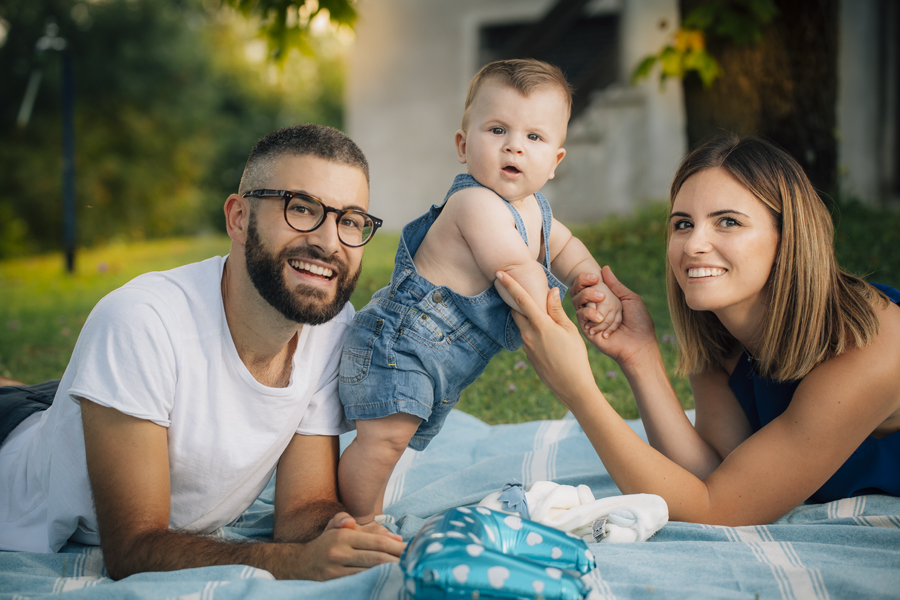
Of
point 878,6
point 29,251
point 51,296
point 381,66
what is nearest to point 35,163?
point 29,251

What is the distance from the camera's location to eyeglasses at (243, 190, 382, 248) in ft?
6.82

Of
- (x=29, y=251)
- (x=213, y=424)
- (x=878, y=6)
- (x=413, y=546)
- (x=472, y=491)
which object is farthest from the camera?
(x=29, y=251)

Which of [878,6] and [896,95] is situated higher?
[878,6]

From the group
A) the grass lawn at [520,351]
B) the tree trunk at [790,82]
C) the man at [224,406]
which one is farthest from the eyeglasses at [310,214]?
the tree trunk at [790,82]

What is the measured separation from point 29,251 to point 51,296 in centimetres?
1181

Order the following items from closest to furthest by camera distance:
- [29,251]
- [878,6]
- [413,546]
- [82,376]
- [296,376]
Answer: [413,546] → [82,376] → [296,376] → [878,6] → [29,251]

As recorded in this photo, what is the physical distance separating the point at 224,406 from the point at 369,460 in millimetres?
507

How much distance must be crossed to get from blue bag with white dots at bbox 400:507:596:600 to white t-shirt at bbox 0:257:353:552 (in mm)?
711

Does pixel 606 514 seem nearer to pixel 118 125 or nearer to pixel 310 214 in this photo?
pixel 310 214

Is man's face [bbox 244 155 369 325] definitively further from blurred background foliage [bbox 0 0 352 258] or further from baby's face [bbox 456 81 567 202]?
blurred background foliage [bbox 0 0 352 258]

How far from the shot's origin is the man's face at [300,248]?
6.81ft

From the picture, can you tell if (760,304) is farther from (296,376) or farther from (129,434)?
(129,434)

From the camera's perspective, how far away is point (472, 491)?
2.65 metres

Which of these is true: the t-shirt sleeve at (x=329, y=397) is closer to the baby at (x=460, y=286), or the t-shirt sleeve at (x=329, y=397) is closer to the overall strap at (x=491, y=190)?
the baby at (x=460, y=286)
